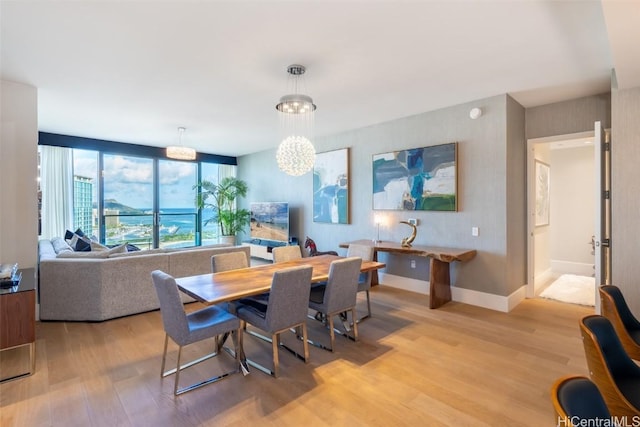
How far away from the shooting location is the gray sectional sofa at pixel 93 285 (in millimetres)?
3645

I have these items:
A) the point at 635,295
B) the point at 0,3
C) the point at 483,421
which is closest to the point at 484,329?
the point at 635,295

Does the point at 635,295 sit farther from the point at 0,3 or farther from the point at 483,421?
the point at 0,3

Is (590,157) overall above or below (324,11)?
below

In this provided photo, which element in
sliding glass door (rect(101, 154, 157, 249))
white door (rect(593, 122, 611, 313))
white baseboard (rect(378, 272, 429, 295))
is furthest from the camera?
sliding glass door (rect(101, 154, 157, 249))

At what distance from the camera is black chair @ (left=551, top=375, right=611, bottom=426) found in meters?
0.93

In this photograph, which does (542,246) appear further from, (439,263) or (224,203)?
(224,203)

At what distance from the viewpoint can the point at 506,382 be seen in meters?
2.44

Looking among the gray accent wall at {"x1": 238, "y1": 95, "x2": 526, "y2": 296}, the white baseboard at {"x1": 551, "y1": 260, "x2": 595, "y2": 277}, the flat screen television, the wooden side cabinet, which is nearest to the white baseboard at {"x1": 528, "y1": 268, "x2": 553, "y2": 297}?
the white baseboard at {"x1": 551, "y1": 260, "x2": 595, "y2": 277}

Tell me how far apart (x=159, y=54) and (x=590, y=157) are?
23.8 feet

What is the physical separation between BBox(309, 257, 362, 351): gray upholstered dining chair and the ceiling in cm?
198

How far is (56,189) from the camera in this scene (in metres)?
6.23

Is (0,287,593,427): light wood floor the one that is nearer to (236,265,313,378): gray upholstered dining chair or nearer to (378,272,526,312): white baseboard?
(236,265,313,378): gray upholstered dining chair

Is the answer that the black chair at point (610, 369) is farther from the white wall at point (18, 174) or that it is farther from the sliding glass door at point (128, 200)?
the sliding glass door at point (128, 200)

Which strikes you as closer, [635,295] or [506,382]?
[506,382]
